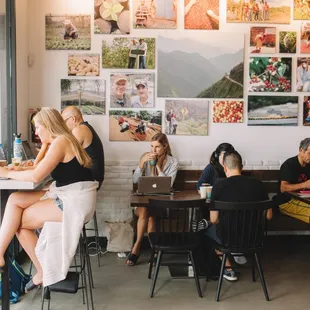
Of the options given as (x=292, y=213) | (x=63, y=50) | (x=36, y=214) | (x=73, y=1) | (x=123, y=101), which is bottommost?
(x=292, y=213)

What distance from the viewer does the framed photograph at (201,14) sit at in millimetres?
5586

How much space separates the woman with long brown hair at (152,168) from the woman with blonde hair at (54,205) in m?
1.51

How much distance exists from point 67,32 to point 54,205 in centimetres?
266

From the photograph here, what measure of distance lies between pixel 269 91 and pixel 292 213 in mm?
1460

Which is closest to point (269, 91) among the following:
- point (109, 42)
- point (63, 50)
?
point (109, 42)

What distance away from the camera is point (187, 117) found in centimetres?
570

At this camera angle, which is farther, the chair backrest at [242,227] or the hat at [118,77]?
the hat at [118,77]

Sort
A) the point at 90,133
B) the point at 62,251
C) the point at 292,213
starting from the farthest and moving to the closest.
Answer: the point at 292,213 < the point at 90,133 < the point at 62,251

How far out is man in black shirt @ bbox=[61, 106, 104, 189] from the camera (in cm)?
476

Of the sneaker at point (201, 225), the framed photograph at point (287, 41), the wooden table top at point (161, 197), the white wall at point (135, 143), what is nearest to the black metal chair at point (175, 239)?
the wooden table top at point (161, 197)

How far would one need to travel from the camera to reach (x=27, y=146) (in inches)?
209

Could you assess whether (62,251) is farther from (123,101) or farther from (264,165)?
(264,165)

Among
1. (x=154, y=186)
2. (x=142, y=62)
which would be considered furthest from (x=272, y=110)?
(x=154, y=186)

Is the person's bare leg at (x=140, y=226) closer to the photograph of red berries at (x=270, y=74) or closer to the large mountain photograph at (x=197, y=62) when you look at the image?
the large mountain photograph at (x=197, y=62)
